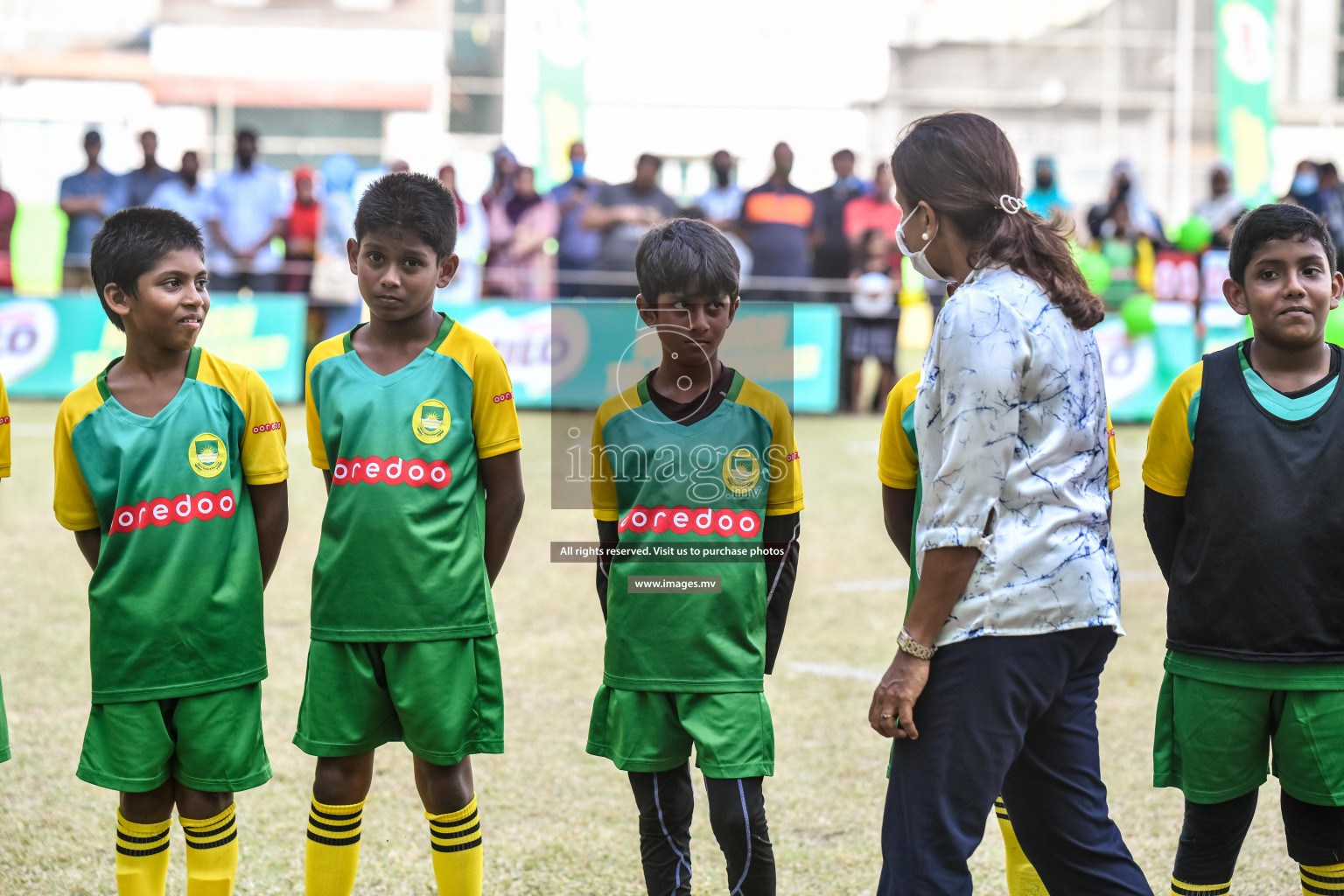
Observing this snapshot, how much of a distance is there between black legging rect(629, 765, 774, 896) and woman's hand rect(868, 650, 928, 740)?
21.5 inches

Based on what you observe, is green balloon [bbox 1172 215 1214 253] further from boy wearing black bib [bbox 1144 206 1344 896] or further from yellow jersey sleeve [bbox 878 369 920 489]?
yellow jersey sleeve [bbox 878 369 920 489]

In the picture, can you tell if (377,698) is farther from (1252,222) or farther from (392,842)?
(1252,222)

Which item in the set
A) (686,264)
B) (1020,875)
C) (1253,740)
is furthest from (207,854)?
(1253,740)

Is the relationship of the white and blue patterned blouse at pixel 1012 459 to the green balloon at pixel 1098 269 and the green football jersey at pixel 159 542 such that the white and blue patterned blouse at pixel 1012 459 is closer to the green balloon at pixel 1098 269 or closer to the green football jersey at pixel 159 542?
the green football jersey at pixel 159 542

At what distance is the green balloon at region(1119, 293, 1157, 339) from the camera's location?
43.0ft

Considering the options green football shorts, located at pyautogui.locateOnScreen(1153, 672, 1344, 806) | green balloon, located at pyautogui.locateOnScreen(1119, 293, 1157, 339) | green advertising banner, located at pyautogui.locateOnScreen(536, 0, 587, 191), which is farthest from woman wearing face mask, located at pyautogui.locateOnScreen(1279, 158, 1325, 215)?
green advertising banner, located at pyautogui.locateOnScreen(536, 0, 587, 191)

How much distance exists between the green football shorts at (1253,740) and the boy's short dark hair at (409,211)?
192 centimetres

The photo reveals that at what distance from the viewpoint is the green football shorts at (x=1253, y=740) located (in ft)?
9.30

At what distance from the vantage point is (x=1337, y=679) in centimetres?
283

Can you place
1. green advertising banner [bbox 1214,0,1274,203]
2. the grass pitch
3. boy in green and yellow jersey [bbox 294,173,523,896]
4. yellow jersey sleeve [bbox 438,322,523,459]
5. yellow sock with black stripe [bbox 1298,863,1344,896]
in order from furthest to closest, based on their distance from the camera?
1. green advertising banner [bbox 1214,0,1274,203]
2. the grass pitch
3. yellow jersey sleeve [bbox 438,322,523,459]
4. boy in green and yellow jersey [bbox 294,173,523,896]
5. yellow sock with black stripe [bbox 1298,863,1344,896]

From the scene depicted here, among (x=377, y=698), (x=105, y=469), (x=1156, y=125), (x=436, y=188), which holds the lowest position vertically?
(x=377, y=698)

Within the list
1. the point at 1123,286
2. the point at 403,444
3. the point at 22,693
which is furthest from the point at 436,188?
the point at 1123,286

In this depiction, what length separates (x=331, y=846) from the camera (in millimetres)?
3109

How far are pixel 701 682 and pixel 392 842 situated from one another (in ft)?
4.69
